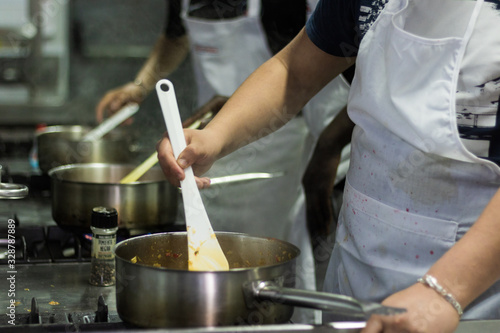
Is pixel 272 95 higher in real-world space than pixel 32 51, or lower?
higher

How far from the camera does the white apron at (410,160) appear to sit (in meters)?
0.92

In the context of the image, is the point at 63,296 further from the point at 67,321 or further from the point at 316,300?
the point at 316,300

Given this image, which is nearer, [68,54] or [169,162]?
[169,162]

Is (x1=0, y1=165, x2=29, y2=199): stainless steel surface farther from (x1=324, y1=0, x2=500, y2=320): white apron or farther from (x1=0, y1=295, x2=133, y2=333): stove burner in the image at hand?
(x1=324, y1=0, x2=500, y2=320): white apron

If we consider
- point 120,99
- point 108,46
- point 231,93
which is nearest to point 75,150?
point 120,99

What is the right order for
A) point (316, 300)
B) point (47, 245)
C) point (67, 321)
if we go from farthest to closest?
point (47, 245), point (67, 321), point (316, 300)

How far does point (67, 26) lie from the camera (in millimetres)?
3238

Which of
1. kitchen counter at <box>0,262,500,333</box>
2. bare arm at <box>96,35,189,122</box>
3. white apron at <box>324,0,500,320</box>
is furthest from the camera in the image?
bare arm at <box>96,35,189,122</box>

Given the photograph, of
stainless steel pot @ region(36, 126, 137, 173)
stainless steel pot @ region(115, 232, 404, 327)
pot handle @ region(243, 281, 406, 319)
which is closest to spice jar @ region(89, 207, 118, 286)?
stainless steel pot @ region(115, 232, 404, 327)

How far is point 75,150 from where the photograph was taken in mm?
1755

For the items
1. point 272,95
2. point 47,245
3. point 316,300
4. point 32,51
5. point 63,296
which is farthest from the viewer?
point 32,51

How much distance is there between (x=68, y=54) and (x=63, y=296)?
7.99 feet

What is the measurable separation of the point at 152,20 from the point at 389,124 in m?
2.48

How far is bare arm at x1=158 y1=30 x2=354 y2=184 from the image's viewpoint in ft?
3.67
